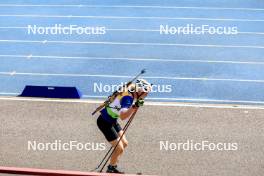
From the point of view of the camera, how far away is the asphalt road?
10.1 m

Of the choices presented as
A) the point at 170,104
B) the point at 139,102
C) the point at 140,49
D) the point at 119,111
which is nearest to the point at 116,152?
the point at 119,111

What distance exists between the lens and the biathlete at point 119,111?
9.39m

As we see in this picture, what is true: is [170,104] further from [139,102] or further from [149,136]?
[139,102]

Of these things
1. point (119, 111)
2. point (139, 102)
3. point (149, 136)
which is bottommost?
point (149, 136)

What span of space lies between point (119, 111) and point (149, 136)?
1.96m

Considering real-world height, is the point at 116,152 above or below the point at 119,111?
below

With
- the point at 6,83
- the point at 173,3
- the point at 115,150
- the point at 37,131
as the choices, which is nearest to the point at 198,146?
the point at 115,150

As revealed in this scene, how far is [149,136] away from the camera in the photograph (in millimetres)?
11281

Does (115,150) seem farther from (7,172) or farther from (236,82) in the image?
(236,82)

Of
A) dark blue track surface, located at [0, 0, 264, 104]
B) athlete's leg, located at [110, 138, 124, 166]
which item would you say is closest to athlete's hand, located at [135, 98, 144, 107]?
athlete's leg, located at [110, 138, 124, 166]

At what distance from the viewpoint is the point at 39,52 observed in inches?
669

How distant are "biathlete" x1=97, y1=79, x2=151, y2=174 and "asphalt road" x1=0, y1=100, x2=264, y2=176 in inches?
22.9

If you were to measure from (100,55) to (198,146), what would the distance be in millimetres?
6790

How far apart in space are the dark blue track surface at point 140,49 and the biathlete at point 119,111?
4144 mm
